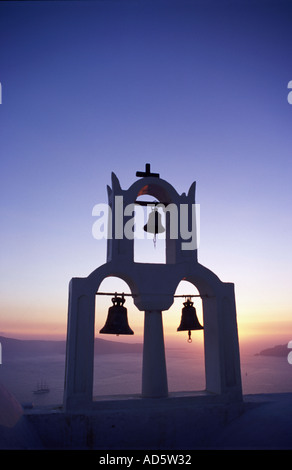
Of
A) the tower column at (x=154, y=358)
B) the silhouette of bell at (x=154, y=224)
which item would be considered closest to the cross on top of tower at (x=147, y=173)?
the silhouette of bell at (x=154, y=224)

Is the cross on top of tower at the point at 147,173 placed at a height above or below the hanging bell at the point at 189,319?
above

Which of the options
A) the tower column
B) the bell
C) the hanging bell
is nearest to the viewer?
the tower column

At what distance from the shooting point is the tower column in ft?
22.6

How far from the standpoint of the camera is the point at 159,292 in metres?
7.14

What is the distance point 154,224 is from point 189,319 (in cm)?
236

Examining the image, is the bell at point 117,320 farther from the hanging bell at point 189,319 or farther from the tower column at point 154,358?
the hanging bell at point 189,319

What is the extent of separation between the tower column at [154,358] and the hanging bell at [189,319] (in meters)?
0.66

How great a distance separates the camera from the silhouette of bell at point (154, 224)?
796 centimetres

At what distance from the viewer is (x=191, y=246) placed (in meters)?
7.57

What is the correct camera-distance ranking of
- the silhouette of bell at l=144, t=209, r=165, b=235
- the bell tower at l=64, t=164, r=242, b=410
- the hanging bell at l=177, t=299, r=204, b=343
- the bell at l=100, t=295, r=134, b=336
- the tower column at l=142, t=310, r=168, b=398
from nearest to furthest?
the bell tower at l=64, t=164, r=242, b=410 → the tower column at l=142, t=310, r=168, b=398 → the bell at l=100, t=295, r=134, b=336 → the hanging bell at l=177, t=299, r=204, b=343 → the silhouette of bell at l=144, t=209, r=165, b=235

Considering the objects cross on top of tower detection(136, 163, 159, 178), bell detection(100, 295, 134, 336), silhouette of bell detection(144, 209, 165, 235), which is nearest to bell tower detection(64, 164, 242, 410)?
cross on top of tower detection(136, 163, 159, 178)

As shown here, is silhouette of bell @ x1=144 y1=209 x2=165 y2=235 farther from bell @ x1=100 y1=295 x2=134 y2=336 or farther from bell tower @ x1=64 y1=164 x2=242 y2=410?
bell @ x1=100 y1=295 x2=134 y2=336

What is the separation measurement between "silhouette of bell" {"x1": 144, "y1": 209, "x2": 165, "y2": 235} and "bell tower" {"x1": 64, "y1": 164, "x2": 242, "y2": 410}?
0.57ft
